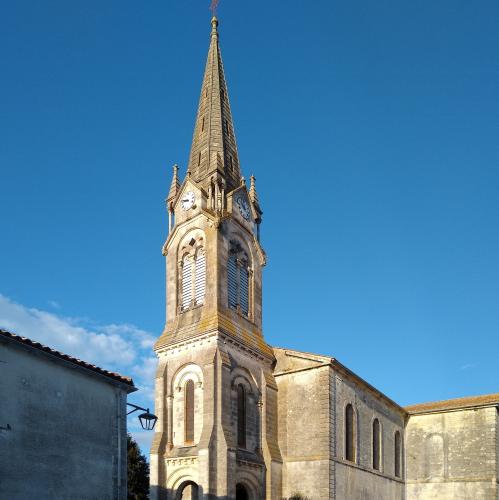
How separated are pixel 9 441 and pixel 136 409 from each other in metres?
3.50

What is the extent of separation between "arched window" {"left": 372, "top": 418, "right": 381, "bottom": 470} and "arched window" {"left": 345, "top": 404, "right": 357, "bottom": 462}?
3.38 m

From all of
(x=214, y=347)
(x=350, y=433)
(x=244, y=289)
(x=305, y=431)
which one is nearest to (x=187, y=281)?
(x=244, y=289)

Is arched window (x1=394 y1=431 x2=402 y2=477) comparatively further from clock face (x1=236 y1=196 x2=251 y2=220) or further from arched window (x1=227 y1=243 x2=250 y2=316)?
clock face (x1=236 y1=196 x2=251 y2=220)

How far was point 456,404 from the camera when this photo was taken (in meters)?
38.5

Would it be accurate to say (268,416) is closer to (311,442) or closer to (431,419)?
(311,442)

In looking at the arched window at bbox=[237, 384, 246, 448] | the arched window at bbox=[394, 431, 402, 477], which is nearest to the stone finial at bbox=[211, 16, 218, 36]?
the arched window at bbox=[237, 384, 246, 448]

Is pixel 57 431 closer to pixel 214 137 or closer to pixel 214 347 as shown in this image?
pixel 214 347

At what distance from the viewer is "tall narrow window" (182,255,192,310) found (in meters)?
31.2

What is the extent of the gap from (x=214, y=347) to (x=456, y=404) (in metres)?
18.7

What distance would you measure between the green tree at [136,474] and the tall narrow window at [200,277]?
19.2 m

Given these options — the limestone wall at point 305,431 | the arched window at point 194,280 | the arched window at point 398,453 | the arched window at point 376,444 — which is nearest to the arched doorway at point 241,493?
the limestone wall at point 305,431

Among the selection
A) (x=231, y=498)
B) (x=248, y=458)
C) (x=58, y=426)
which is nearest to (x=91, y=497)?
(x=58, y=426)

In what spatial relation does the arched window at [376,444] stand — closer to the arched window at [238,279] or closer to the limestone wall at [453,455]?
the limestone wall at [453,455]

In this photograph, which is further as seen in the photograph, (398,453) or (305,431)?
(398,453)
